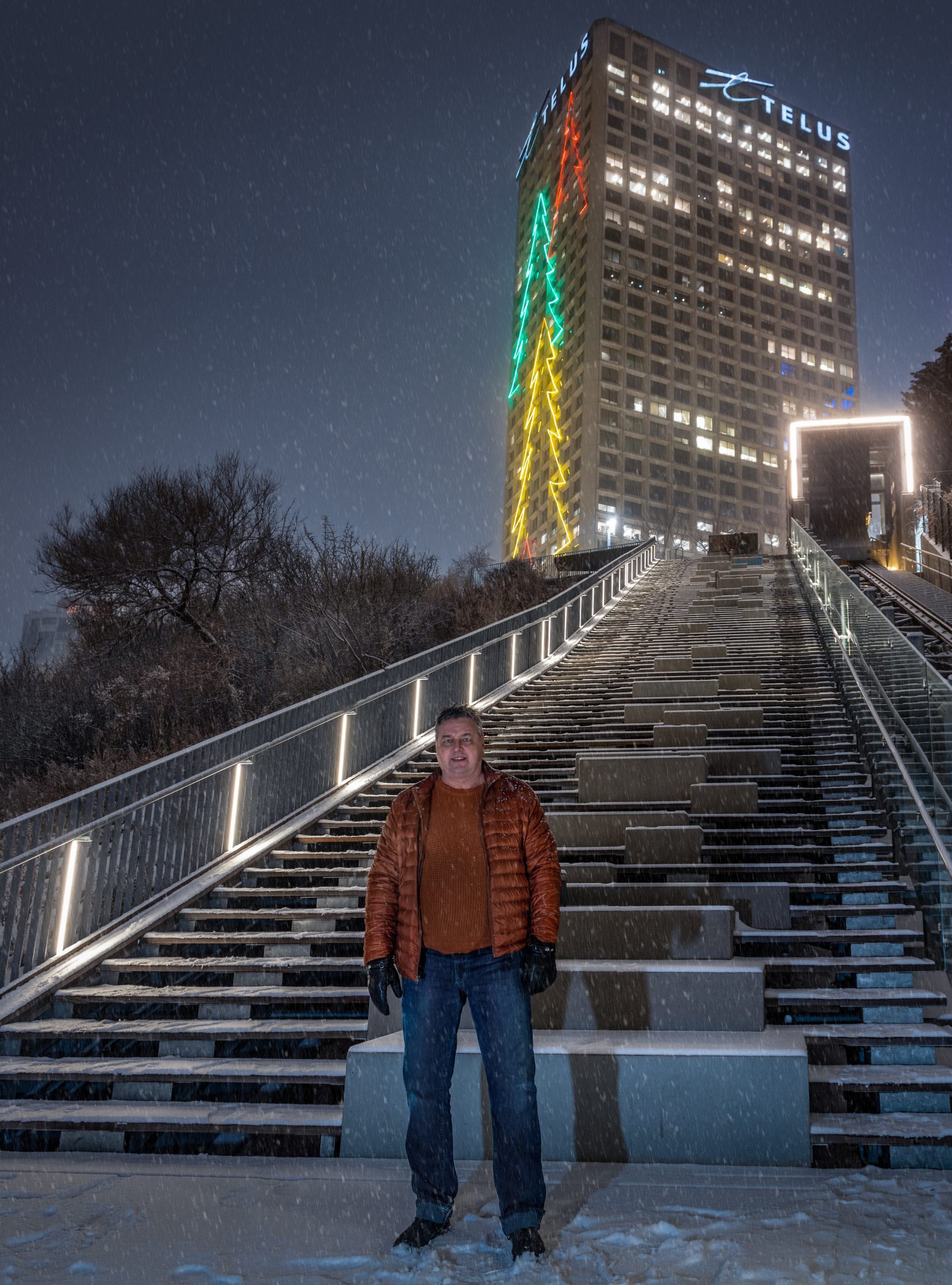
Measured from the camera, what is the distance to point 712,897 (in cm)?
532

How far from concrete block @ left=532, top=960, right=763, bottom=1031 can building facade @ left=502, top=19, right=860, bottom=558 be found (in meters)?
92.1

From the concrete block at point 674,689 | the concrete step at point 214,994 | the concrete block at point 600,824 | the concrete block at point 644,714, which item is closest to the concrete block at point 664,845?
the concrete block at point 600,824

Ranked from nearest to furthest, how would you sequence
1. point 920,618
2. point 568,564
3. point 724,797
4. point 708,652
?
point 724,797, point 708,652, point 920,618, point 568,564

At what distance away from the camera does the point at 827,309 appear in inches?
5123

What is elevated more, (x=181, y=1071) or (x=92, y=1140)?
(x=181, y=1071)

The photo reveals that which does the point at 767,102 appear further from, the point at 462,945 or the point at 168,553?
the point at 462,945

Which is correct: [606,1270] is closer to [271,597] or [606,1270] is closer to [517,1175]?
[517,1175]

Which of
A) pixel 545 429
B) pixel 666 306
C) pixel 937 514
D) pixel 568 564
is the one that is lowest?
pixel 568 564

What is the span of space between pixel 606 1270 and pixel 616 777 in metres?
4.84

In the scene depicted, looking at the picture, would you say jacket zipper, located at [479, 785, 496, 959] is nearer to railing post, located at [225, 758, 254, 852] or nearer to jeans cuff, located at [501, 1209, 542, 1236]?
jeans cuff, located at [501, 1209, 542, 1236]

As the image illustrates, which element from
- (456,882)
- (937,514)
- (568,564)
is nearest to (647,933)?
(456,882)

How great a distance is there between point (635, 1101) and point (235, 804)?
4.89 metres

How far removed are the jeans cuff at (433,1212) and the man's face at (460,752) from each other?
1384 millimetres

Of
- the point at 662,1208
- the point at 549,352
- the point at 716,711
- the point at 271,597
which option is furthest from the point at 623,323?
the point at 662,1208
